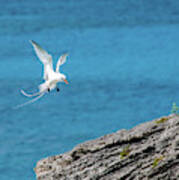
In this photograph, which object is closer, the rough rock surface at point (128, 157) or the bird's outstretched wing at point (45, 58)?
the rough rock surface at point (128, 157)

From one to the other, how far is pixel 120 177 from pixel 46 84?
232 centimetres

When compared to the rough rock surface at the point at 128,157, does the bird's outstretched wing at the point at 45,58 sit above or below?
above

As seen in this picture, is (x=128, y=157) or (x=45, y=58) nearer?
(x=128, y=157)

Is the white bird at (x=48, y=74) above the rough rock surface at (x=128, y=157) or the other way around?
above

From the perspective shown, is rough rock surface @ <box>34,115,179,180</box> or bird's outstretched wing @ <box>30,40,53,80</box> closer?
rough rock surface @ <box>34,115,179,180</box>

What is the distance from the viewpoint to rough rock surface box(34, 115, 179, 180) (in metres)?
10.2

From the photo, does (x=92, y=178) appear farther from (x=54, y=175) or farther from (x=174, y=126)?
(x=174, y=126)

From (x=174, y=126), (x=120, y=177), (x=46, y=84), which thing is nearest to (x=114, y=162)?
(x=120, y=177)

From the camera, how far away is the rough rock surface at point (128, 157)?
10.2 m

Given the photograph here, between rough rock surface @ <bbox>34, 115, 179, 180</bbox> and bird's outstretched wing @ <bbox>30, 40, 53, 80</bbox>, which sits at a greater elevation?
bird's outstretched wing @ <bbox>30, 40, 53, 80</bbox>

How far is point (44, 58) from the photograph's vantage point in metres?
11.8

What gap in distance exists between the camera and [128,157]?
10531mm

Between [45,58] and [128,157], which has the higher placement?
[45,58]

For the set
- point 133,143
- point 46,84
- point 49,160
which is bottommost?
point 133,143
